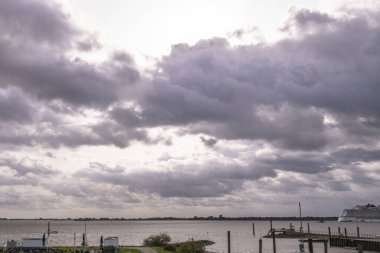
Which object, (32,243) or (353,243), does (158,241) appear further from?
(353,243)

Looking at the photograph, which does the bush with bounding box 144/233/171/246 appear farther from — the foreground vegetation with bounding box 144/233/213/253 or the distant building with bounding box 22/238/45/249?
the distant building with bounding box 22/238/45/249

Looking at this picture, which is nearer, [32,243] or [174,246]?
[32,243]

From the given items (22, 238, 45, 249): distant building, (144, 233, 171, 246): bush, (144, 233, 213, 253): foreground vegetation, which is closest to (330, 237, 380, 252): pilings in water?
(144, 233, 213, 253): foreground vegetation

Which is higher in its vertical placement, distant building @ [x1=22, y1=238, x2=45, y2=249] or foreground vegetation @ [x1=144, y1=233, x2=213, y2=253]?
distant building @ [x1=22, y1=238, x2=45, y2=249]

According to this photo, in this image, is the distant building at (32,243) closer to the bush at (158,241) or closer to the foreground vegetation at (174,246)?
the foreground vegetation at (174,246)

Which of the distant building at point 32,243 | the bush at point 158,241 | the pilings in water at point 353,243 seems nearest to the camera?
the distant building at point 32,243

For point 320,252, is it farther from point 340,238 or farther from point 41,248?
point 41,248

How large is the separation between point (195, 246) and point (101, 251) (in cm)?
1338

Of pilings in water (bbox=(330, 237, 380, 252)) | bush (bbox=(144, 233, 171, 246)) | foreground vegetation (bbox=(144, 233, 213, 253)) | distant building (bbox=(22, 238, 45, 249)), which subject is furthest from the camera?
pilings in water (bbox=(330, 237, 380, 252))

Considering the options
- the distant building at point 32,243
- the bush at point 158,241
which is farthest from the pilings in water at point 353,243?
the distant building at point 32,243

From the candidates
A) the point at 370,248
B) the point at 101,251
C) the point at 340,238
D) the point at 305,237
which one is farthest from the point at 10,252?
the point at 305,237

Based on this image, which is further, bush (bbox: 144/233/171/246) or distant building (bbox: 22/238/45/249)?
bush (bbox: 144/233/171/246)

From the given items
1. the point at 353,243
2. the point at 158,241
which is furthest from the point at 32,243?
the point at 353,243

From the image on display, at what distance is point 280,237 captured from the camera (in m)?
150
